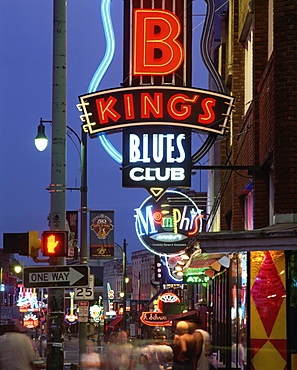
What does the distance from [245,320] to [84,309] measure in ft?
44.9

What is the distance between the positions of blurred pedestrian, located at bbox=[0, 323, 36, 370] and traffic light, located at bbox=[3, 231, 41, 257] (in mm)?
1288

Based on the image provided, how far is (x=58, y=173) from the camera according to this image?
13.7 m

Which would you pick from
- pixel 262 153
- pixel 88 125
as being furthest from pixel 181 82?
pixel 262 153

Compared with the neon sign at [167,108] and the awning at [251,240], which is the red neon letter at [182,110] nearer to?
the neon sign at [167,108]

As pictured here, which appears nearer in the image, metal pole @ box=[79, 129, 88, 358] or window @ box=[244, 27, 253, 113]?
window @ box=[244, 27, 253, 113]

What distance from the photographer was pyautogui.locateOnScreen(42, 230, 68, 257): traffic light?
517 inches

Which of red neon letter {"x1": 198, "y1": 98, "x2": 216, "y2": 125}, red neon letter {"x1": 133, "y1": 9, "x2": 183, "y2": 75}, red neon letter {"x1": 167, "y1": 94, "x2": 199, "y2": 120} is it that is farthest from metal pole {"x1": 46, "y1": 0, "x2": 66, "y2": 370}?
red neon letter {"x1": 133, "y1": 9, "x2": 183, "y2": 75}

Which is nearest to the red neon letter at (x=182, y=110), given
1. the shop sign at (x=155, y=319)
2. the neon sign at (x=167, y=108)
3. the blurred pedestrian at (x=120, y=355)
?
the neon sign at (x=167, y=108)

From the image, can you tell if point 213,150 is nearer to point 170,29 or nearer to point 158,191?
point 170,29

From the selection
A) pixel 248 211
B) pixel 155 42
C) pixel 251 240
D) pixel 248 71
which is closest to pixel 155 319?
pixel 248 211

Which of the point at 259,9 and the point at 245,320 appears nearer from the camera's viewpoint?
the point at 245,320

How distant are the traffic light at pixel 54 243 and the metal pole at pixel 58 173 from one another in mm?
269

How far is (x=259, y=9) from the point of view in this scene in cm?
1669

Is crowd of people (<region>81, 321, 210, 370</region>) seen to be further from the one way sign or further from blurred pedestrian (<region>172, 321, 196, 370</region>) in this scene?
the one way sign
